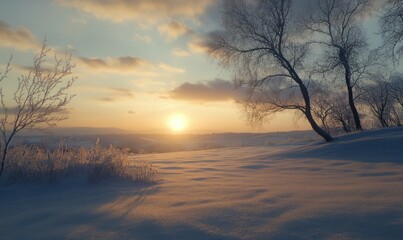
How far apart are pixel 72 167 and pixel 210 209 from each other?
3347 millimetres

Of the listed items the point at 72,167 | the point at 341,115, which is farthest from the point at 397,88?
the point at 72,167

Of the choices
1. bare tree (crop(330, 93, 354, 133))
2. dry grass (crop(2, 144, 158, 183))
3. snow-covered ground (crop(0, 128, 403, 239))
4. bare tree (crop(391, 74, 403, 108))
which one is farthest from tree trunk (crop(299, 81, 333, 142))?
bare tree (crop(391, 74, 403, 108))

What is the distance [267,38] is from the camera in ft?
45.7

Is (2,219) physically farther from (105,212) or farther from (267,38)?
(267,38)

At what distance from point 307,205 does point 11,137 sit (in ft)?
17.7

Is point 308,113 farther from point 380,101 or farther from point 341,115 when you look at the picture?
point 380,101

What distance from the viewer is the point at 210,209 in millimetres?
3449

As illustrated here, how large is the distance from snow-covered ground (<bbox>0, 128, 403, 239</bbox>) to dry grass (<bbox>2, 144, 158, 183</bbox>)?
27 centimetres

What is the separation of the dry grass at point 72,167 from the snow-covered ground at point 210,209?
0.88ft

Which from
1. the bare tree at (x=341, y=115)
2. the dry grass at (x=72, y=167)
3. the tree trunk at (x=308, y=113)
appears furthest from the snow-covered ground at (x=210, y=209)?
the bare tree at (x=341, y=115)

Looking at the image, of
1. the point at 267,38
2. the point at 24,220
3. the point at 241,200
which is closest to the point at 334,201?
the point at 241,200

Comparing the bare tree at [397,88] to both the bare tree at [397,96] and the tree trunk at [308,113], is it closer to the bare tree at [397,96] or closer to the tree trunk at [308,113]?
the bare tree at [397,96]

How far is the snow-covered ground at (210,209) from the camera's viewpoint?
2.74m

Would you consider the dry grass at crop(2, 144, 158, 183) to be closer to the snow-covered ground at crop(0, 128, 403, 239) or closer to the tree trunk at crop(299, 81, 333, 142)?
the snow-covered ground at crop(0, 128, 403, 239)
